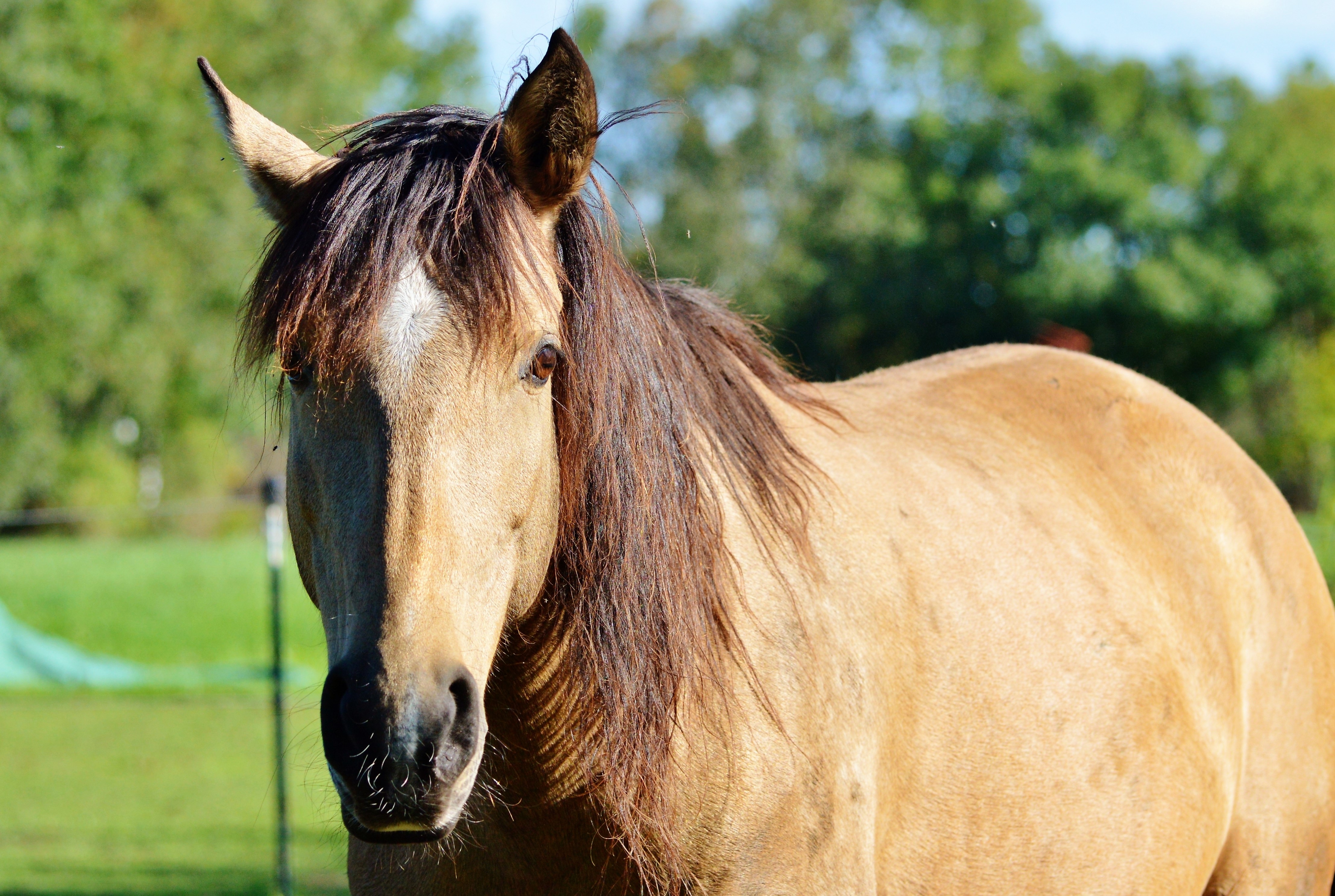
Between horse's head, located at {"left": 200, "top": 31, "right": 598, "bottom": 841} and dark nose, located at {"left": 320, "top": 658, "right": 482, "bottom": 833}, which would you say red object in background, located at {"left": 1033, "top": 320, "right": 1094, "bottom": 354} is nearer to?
horse's head, located at {"left": 200, "top": 31, "right": 598, "bottom": 841}

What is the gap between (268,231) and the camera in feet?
57.8

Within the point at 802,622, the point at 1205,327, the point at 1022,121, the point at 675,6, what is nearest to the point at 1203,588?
the point at 802,622

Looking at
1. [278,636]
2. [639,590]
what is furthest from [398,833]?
[278,636]

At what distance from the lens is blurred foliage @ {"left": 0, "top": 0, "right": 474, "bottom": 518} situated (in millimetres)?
18062

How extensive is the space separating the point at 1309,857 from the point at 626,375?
8.17 feet

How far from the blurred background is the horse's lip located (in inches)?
167

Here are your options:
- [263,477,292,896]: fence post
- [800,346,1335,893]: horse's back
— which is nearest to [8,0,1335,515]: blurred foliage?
[263,477,292,896]: fence post

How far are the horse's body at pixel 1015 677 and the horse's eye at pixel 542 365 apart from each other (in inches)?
20.9

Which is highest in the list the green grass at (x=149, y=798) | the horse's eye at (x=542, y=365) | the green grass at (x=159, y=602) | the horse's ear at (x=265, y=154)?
the horse's ear at (x=265, y=154)

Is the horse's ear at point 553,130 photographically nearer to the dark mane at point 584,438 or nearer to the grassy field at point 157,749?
the dark mane at point 584,438

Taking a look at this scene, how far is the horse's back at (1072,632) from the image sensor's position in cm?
240

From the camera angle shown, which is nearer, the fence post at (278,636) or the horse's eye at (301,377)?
the horse's eye at (301,377)

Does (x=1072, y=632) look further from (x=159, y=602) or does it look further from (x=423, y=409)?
(x=159, y=602)

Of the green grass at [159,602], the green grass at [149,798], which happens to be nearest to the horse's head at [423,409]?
the green grass at [149,798]
